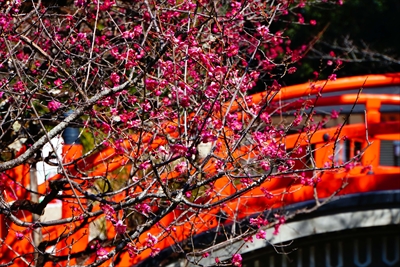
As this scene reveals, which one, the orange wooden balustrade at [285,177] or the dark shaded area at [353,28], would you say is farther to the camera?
the dark shaded area at [353,28]

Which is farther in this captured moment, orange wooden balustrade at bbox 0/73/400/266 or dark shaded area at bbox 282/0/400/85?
dark shaded area at bbox 282/0/400/85

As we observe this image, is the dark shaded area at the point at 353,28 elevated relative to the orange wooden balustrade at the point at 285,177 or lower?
elevated

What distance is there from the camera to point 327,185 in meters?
7.02

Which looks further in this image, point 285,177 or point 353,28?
point 353,28

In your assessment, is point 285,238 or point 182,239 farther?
point 285,238

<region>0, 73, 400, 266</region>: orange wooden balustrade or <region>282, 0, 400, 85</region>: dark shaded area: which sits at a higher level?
<region>282, 0, 400, 85</region>: dark shaded area

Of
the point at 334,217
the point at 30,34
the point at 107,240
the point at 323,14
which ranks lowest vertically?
the point at 107,240

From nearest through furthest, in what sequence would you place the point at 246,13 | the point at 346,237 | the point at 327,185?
1. the point at 246,13
2. the point at 327,185
3. the point at 346,237

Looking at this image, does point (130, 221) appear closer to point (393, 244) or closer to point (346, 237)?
point (346, 237)

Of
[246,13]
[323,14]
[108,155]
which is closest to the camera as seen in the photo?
[108,155]

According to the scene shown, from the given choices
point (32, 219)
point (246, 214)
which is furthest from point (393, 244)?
point (32, 219)

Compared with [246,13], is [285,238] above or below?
below

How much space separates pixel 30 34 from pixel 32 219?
148 centimetres

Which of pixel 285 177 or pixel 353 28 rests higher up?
pixel 353 28
